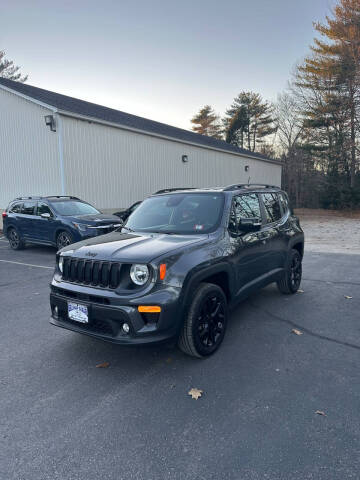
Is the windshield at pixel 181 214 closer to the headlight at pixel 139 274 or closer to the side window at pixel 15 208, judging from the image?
the headlight at pixel 139 274

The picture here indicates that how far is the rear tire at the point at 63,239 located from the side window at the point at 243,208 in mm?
6198

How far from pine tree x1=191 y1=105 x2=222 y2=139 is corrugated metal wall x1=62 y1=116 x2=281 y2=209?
2899 centimetres

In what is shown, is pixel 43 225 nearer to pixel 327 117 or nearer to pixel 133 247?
pixel 133 247

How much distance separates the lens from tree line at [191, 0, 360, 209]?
1025 inches

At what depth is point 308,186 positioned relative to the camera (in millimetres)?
32031

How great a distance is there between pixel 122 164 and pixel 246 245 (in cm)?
1341

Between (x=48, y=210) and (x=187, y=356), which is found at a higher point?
(x=48, y=210)

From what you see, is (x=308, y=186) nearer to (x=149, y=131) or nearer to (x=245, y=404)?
(x=149, y=131)

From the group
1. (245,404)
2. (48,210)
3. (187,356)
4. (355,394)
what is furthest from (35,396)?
(48,210)

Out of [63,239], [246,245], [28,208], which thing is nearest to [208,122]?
[28,208]

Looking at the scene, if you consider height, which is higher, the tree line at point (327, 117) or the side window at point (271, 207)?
the tree line at point (327, 117)

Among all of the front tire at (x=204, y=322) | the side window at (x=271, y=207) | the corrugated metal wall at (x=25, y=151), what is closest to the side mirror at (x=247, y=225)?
the front tire at (x=204, y=322)

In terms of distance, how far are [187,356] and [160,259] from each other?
121 centimetres

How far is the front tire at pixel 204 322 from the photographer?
326 cm
